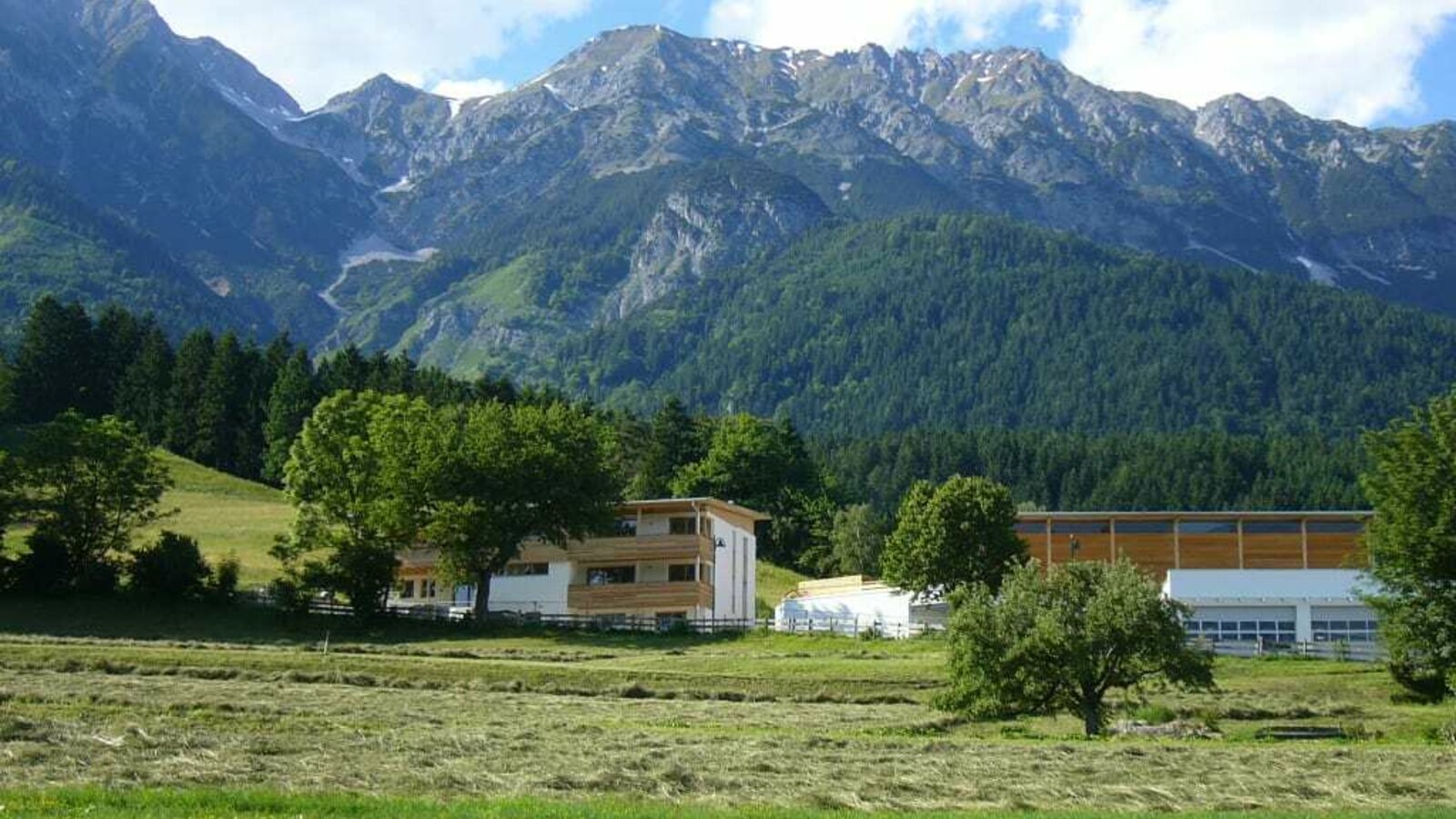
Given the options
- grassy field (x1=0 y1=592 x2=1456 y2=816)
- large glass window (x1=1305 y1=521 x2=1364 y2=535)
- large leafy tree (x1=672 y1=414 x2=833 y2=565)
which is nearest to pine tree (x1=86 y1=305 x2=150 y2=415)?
large leafy tree (x1=672 y1=414 x2=833 y2=565)

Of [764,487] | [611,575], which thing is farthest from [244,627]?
[764,487]

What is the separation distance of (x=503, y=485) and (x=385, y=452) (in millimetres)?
7690

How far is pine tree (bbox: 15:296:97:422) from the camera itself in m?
128

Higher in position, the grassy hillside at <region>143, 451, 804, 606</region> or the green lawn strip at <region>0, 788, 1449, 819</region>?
the grassy hillside at <region>143, 451, 804, 606</region>

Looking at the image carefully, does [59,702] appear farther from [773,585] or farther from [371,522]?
[773,585]

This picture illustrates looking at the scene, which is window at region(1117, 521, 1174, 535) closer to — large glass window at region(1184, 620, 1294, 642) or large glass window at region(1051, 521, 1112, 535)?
large glass window at region(1051, 521, 1112, 535)

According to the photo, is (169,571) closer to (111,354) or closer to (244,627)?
(244,627)

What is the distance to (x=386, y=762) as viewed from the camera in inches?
1204

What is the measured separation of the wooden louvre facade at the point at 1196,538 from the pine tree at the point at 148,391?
75.3 meters

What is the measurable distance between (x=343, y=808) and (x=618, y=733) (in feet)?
53.5

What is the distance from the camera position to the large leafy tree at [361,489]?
78250 mm

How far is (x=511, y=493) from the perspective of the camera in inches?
3167

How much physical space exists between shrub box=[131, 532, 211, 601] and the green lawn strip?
55907 mm

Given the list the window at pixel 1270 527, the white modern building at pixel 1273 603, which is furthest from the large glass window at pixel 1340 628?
the window at pixel 1270 527
